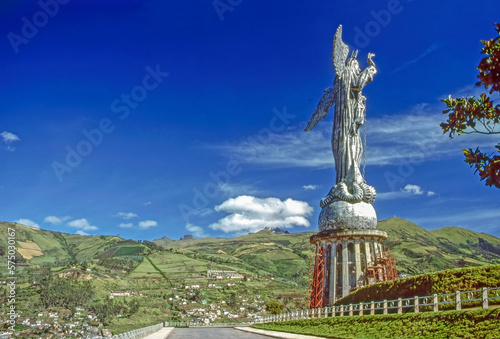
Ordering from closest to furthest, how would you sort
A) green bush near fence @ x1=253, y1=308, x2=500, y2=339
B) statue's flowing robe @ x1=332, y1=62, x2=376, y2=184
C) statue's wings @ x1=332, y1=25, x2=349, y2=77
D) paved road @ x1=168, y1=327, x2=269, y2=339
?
green bush near fence @ x1=253, y1=308, x2=500, y2=339 → paved road @ x1=168, y1=327, x2=269, y2=339 → statue's flowing robe @ x1=332, y1=62, x2=376, y2=184 → statue's wings @ x1=332, y1=25, x2=349, y2=77

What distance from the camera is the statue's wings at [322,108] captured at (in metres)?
56.5

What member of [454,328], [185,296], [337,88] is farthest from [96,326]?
[454,328]

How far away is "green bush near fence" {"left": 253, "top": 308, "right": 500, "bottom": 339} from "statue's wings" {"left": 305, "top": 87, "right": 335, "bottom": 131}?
112 ft

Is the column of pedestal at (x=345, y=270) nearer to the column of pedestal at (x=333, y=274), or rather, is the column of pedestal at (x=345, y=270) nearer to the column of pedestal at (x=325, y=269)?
the column of pedestal at (x=333, y=274)

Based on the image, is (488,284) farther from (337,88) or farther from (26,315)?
(26,315)

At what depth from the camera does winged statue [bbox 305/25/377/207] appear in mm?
50344

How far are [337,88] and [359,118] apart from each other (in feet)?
15.2

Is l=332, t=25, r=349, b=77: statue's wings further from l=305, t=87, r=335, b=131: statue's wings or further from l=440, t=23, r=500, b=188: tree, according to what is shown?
l=440, t=23, r=500, b=188: tree

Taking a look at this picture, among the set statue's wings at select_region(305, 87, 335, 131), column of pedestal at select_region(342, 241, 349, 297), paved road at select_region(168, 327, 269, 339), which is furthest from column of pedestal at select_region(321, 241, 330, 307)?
statue's wings at select_region(305, 87, 335, 131)

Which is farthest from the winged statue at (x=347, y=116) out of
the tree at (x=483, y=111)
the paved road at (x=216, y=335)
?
the tree at (x=483, y=111)

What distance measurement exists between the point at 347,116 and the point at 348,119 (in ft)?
1.20

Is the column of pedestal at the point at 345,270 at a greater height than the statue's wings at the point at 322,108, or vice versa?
the statue's wings at the point at 322,108

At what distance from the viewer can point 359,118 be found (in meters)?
52.5

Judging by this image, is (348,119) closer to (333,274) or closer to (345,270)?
(345,270)
